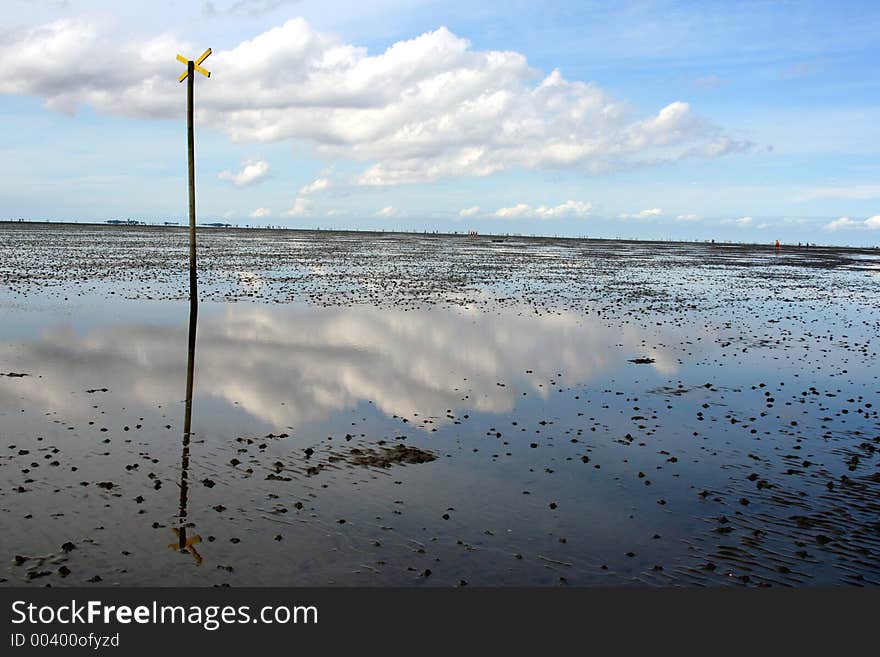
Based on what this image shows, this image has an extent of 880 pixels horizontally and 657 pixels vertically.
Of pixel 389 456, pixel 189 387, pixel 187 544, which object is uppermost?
pixel 189 387

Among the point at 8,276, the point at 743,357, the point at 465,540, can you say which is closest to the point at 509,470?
the point at 465,540

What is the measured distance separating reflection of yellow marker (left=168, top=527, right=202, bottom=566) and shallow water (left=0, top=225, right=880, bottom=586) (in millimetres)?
72

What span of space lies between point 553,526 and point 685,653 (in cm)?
325

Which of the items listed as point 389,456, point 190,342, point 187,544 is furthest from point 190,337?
point 187,544

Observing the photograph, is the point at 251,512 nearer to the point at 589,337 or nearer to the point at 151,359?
the point at 151,359

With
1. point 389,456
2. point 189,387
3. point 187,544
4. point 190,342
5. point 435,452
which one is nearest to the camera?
point 187,544

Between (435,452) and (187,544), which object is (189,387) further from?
(187,544)

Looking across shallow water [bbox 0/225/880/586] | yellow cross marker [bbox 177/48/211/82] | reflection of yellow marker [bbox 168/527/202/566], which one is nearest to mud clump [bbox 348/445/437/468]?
shallow water [bbox 0/225/880/586]

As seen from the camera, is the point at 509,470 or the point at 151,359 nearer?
the point at 509,470

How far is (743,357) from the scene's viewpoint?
2569 centimetres

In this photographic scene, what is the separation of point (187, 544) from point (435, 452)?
583cm

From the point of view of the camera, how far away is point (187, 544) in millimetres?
9883

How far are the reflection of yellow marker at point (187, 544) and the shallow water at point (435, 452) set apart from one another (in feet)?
0.24

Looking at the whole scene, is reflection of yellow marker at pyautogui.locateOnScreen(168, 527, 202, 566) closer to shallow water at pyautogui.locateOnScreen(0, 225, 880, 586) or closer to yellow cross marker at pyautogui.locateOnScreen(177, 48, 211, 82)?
shallow water at pyautogui.locateOnScreen(0, 225, 880, 586)
